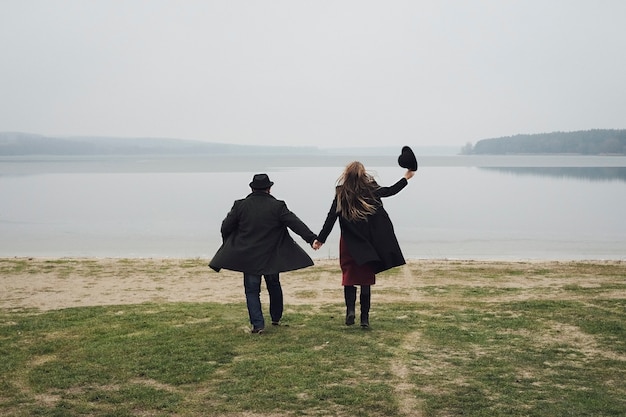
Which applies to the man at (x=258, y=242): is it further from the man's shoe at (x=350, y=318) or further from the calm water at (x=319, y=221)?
the calm water at (x=319, y=221)

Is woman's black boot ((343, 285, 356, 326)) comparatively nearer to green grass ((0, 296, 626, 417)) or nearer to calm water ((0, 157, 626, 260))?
green grass ((0, 296, 626, 417))

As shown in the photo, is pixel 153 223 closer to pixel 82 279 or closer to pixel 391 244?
pixel 82 279

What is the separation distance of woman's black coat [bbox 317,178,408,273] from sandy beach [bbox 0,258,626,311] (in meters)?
3.39

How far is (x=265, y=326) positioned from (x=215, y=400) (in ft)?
9.93

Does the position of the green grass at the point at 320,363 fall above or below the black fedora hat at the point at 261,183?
below

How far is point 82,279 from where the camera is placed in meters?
16.2

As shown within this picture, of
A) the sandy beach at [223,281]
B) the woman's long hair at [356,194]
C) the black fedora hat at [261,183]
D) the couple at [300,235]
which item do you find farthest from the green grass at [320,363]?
the sandy beach at [223,281]

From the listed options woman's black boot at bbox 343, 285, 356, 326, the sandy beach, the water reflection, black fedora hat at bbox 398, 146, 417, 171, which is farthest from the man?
the water reflection

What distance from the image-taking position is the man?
9.21 m

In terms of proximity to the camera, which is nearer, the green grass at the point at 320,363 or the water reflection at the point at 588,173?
the green grass at the point at 320,363

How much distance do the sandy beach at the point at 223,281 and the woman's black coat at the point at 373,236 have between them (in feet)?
11.1

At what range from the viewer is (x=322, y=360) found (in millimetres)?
8109

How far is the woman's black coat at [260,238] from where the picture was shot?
30.2 feet

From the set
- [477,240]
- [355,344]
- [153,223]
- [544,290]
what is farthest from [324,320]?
[153,223]
